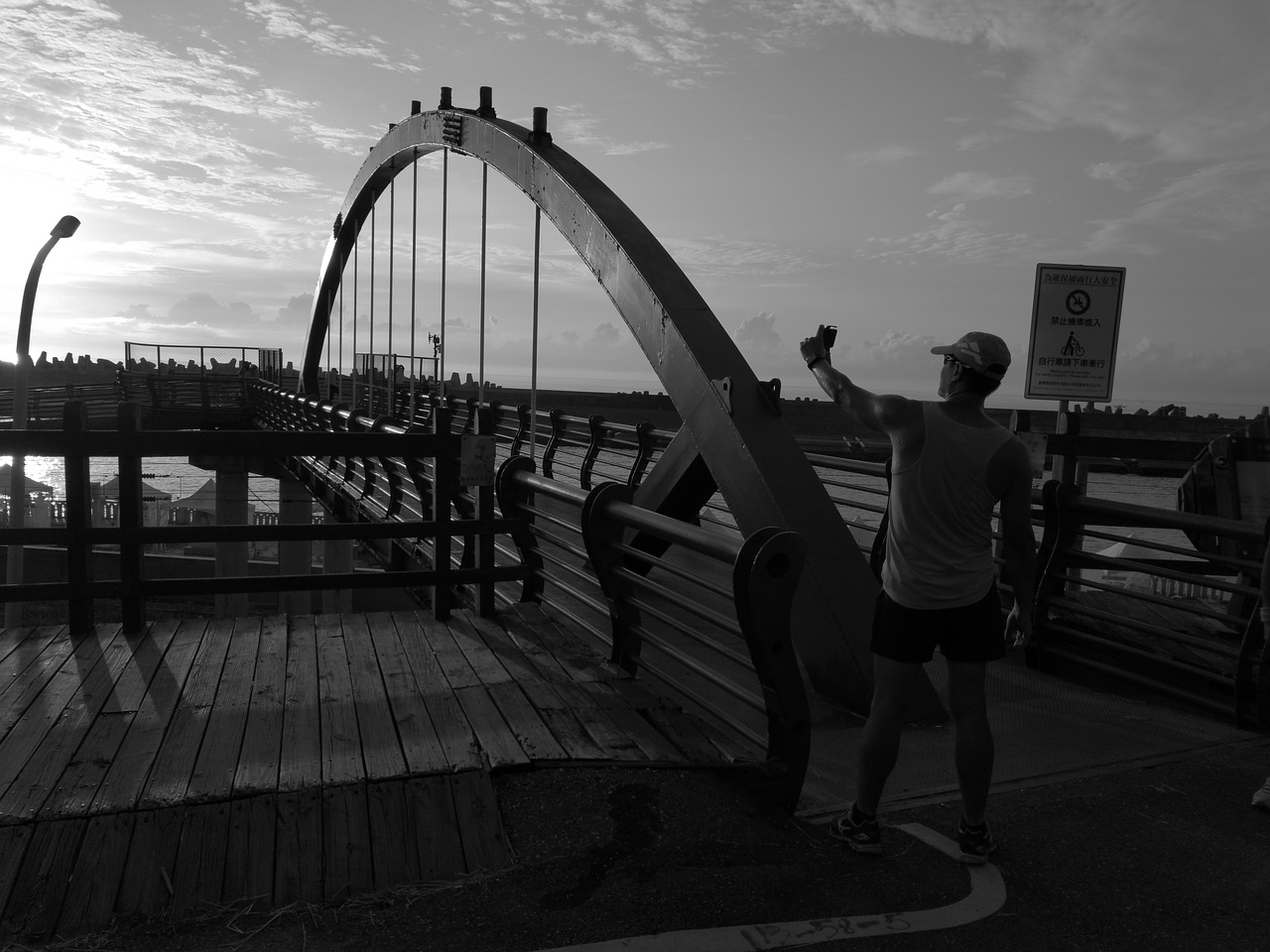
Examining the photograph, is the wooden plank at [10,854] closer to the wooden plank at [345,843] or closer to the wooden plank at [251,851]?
the wooden plank at [251,851]

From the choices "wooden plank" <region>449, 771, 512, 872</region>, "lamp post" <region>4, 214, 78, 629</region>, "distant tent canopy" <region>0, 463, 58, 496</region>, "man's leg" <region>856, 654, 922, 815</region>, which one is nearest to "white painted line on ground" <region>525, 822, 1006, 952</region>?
"man's leg" <region>856, 654, 922, 815</region>

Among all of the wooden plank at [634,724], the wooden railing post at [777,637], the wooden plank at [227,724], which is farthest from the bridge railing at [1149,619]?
the wooden plank at [227,724]

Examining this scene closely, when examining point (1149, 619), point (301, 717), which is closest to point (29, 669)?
point (301, 717)

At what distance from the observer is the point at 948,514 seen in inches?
135

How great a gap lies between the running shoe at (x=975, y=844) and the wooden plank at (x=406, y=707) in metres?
1.84

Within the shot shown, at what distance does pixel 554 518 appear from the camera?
241 inches

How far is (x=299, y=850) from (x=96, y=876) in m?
0.58

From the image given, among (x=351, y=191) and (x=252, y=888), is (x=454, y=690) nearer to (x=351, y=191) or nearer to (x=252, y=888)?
(x=252, y=888)

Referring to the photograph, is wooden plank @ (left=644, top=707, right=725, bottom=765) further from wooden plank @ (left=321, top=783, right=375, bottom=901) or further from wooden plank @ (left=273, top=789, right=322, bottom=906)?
wooden plank @ (left=273, top=789, right=322, bottom=906)

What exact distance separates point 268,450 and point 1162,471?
28.3 metres

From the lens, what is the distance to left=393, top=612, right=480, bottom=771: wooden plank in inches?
151

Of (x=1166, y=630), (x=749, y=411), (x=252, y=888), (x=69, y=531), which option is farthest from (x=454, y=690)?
(x=1166, y=630)

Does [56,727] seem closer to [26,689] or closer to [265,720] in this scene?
[26,689]

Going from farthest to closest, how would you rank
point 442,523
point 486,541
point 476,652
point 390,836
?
1. point 486,541
2. point 442,523
3. point 476,652
4. point 390,836
